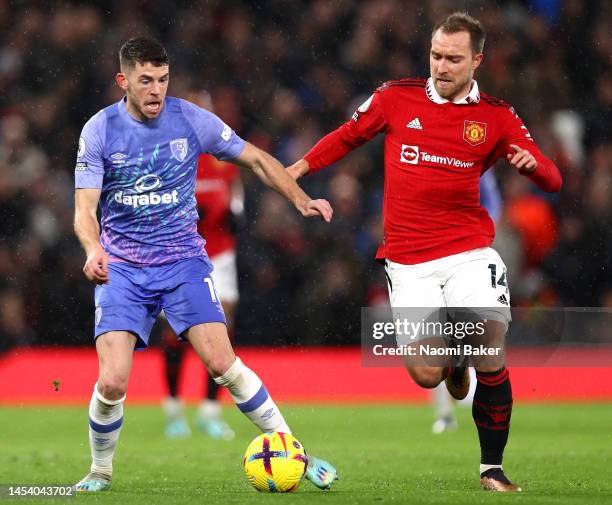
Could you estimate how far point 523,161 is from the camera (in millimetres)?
6367

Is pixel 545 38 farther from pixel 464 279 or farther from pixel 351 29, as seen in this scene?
pixel 464 279

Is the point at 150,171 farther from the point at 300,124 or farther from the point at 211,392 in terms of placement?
the point at 300,124

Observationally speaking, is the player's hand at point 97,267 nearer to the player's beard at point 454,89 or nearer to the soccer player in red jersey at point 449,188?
the soccer player in red jersey at point 449,188

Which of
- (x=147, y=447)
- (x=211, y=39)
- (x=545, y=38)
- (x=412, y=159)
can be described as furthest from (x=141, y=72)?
(x=545, y=38)

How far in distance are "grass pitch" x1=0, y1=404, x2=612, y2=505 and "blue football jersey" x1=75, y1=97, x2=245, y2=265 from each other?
4.01 feet

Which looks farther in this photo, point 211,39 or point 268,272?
point 211,39

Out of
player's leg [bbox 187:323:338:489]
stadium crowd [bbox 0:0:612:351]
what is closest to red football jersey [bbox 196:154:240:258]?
stadium crowd [bbox 0:0:612:351]

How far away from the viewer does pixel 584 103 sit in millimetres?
14586

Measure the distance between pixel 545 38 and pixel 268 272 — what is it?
445cm

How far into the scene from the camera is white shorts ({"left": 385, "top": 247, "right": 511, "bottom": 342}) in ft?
21.9

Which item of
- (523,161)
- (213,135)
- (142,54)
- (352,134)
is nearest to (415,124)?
(352,134)

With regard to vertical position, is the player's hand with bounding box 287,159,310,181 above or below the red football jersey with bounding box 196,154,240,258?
above

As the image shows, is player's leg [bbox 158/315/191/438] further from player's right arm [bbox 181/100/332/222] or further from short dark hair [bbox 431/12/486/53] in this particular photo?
short dark hair [bbox 431/12/486/53]

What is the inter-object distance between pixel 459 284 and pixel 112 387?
183cm
